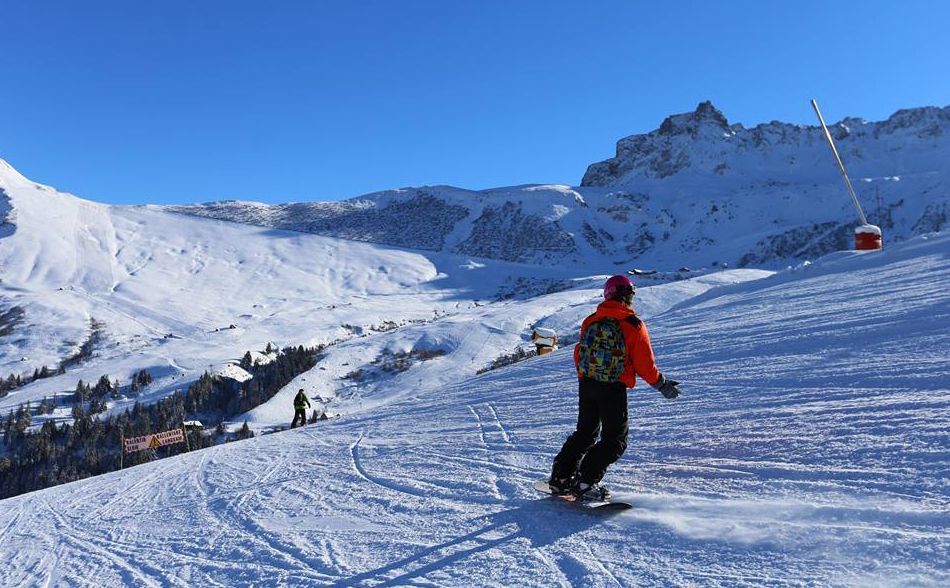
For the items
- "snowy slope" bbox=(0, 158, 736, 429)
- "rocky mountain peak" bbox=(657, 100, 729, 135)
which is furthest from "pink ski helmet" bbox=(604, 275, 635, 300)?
"rocky mountain peak" bbox=(657, 100, 729, 135)

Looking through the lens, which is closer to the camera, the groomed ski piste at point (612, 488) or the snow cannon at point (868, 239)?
the groomed ski piste at point (612, 488)

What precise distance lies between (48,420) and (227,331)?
22149 millimetres

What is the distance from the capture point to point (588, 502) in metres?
5.38

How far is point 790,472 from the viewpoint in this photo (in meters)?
5.32

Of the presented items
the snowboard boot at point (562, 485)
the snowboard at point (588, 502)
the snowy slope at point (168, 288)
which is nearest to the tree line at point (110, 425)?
the snowy slope at point (168, 288)

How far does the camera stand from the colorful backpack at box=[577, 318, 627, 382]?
5156mm

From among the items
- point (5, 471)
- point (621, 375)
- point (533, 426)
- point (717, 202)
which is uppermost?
point (717, 202)

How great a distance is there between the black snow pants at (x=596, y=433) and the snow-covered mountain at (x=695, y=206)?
9329 centimetres

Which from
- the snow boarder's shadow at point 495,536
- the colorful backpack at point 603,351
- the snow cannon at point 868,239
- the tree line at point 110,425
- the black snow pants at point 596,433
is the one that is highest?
the snow cannon at point 868,239

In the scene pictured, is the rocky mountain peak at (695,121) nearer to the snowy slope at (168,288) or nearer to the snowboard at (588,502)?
the snowy slope at (168,288)

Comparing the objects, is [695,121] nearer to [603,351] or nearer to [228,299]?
[228,299]

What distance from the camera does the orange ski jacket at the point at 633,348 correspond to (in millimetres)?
5062

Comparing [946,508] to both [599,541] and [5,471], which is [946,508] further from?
[5,471]

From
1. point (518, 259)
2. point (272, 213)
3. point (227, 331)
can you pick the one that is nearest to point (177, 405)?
point (227, 331)
